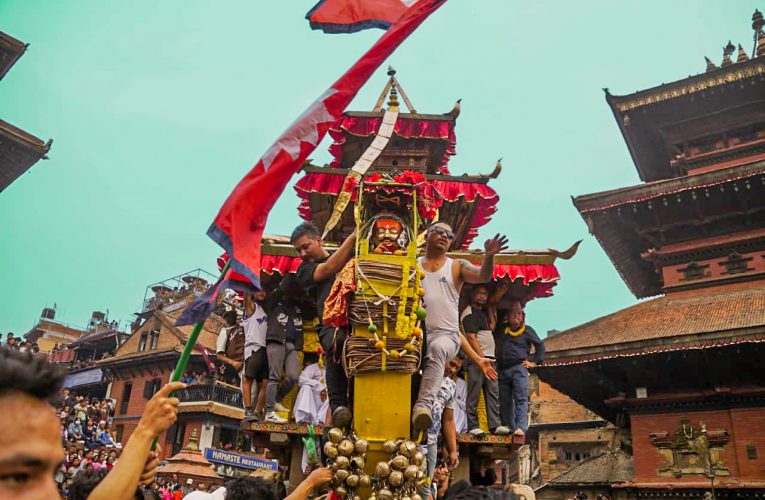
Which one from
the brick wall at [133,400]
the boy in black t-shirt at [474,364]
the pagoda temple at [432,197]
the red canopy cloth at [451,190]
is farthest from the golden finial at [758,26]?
the brick wall at [133,400]

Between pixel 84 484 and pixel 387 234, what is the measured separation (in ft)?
10.1

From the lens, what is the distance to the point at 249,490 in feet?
12.4

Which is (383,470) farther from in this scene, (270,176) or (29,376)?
(29,376)

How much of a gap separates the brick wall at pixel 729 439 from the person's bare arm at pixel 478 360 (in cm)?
991

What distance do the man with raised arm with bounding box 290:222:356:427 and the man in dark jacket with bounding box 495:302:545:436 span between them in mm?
3390

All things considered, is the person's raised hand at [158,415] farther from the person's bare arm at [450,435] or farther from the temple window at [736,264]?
the temple window at [736,264]

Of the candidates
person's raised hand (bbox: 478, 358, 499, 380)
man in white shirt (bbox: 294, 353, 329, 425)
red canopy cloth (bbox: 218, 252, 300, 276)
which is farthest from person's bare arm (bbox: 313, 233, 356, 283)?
man in white shirt (bbox: 294, 353, 329, 425)

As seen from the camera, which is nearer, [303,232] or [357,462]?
[357,462]

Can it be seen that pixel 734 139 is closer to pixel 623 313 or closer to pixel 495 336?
pixel 623 313

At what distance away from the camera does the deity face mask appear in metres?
5.44

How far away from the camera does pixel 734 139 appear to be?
2070 centimetres

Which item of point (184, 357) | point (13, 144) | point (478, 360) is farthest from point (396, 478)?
point (13, 144)

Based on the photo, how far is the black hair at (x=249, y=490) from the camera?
3.76m

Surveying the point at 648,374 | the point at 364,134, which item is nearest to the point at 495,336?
the point at 364,134
